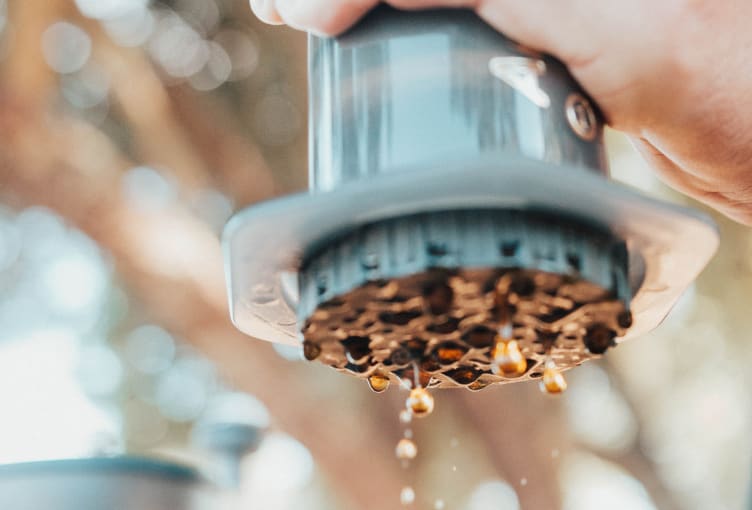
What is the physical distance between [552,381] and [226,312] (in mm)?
1435

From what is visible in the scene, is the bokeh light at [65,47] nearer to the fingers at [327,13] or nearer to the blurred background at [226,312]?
the blurred background at [226,312]

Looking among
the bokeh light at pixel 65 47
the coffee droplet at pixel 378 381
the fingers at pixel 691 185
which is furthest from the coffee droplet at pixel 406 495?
the coffee droplet at pixel 378 381

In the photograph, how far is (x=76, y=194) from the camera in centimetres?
160

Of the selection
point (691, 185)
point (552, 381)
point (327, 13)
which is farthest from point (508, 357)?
point (691, 185)

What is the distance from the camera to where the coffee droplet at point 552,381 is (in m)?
0.35

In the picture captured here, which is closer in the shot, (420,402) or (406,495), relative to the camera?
(420,402)

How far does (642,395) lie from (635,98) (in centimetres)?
184

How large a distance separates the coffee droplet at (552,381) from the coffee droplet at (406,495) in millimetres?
1609

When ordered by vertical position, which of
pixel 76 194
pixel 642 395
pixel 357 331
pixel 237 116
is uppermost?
pixel 237 116

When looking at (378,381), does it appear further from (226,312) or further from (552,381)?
(226,312)

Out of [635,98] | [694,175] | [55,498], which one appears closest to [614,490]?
[55,498]

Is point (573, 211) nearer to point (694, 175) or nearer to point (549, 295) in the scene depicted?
point (549, 295)

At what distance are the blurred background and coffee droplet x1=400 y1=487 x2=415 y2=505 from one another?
30 mm

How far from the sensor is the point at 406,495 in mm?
1933
